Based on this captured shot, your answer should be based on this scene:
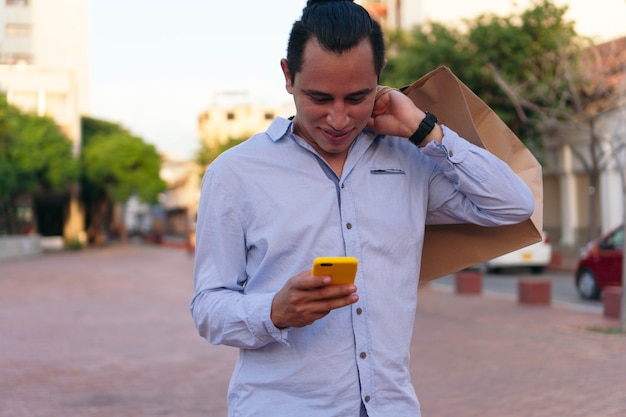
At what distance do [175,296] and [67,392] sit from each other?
11.2m

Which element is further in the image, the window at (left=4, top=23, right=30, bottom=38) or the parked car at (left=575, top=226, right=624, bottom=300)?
the window at (left=4, top=23, right=30, bottom=38)

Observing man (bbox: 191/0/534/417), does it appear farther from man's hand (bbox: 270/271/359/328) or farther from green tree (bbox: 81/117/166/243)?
green tree (bbox: 81/117/166/243)

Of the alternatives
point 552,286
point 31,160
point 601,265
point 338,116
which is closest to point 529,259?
point 552,286

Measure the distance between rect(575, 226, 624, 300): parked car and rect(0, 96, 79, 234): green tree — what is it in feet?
117

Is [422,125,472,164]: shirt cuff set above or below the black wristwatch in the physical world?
below

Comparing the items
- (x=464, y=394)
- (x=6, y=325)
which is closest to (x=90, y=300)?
(x=6, y=325)

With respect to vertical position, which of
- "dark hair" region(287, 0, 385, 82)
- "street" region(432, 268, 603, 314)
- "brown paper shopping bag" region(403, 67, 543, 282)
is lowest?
"street" region(432, 268, 603, 314)

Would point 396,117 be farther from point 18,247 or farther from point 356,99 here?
point 18,247

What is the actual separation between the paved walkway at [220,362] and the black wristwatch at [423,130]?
16.2 feet

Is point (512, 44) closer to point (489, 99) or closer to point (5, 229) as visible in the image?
point (489, 99)

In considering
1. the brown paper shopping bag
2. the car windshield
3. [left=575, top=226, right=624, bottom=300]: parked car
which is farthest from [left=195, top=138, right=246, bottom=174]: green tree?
the brown paper shopping bag

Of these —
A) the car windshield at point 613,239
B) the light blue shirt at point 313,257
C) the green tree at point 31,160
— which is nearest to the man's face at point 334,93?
the light blue shirt at point 313,257

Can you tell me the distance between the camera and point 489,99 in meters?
31.0

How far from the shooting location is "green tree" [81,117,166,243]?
58.3 m
